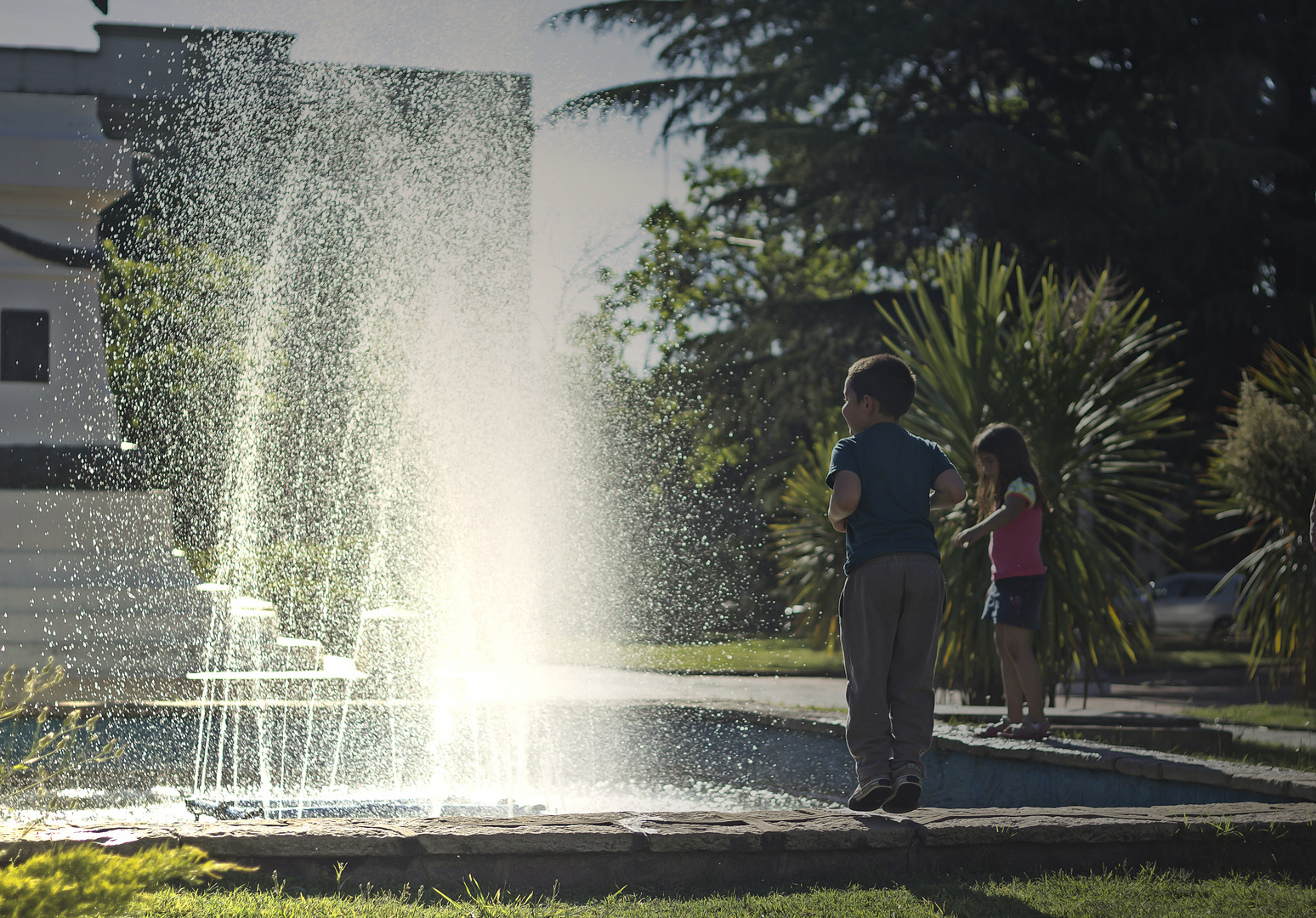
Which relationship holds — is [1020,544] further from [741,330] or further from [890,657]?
[741,330]

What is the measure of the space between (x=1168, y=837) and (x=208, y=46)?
1371 cm

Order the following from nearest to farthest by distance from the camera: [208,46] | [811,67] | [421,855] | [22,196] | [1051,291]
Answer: [421,855] < [1051,291] < [22,196] < [208,46] < [811,67]

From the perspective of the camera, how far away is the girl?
532 centimetres

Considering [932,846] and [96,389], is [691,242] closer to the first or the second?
[96,389]

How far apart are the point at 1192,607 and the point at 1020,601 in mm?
20467

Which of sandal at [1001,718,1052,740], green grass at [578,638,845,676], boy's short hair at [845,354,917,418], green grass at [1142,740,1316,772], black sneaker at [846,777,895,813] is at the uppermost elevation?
boy's short hair at [845,354,917,418]

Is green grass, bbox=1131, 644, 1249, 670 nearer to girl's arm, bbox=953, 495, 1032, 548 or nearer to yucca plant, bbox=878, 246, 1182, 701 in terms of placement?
yucca plant, bbox=878, 246, 1182, 701

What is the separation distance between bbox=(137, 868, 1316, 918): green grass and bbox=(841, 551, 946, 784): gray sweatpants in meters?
0.44

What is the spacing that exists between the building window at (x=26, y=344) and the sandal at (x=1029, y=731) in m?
8.77

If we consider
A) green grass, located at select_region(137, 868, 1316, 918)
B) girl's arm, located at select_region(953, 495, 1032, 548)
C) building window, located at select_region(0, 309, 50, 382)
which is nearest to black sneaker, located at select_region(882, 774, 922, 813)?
green grass, located at select_region(137, 868, 1316, 918)

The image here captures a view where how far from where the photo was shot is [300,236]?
18.0m

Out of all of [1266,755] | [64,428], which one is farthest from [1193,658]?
[64,428]

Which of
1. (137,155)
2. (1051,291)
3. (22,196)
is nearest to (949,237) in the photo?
(1051,291)

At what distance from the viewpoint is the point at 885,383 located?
12.4 feet
